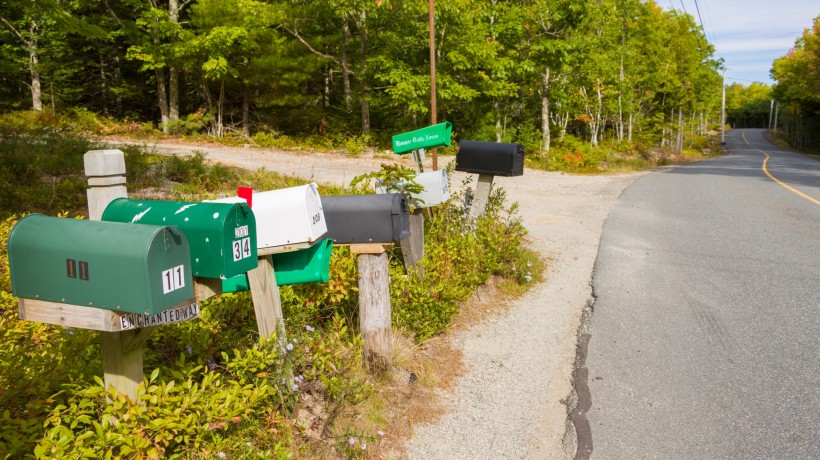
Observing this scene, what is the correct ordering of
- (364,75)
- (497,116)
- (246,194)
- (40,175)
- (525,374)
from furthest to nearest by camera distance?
(497,116) < (364,75) < (40,175) < (525,374) < (246,194)

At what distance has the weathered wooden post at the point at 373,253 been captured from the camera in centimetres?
409

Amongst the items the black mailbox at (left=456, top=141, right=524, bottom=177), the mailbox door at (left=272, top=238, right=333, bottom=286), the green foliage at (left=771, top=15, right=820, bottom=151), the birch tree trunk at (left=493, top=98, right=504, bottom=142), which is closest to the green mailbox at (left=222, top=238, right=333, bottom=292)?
the mailbox door at (left=272, top=238, right=333, bottom=286)

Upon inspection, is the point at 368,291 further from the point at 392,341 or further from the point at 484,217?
the point at 484,217

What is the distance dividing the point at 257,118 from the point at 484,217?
62.0ft

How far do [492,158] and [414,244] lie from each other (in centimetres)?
200

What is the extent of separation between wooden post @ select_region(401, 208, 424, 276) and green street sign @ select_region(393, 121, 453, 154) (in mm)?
934

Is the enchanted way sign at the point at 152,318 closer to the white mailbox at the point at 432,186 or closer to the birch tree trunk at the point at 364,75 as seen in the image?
the white mailbox at the point at 432,186

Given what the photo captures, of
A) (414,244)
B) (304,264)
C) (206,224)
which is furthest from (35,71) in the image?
(206,224)

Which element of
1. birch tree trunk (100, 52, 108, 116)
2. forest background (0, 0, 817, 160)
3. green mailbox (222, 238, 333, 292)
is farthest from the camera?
birch tree trunk (100, 52, 108, 116)

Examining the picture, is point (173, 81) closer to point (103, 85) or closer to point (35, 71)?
point (103, 85)

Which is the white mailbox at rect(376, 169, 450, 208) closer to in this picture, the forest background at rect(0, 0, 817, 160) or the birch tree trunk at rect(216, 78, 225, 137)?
the forest background at rect(0, 0, 817, 160)

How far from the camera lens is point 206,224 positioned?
2.51m

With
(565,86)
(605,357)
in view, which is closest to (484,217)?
(605,357)

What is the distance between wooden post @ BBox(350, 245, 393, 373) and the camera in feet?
13.5
